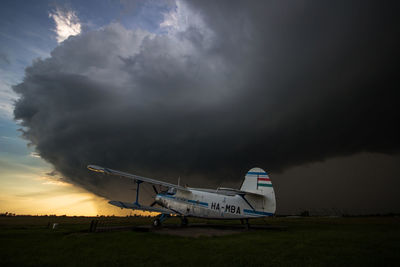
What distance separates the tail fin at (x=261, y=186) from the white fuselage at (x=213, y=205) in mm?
311

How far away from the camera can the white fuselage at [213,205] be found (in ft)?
59.3

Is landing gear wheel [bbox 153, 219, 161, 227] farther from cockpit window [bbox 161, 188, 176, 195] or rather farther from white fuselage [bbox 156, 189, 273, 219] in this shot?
cockpit window [bbox 161, 188, 176, 195]

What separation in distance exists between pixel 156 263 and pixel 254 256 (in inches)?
143

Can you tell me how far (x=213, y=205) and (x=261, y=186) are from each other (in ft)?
15.0

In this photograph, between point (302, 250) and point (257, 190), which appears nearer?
point (302, 250)

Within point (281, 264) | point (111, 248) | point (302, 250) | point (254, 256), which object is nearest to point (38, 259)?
point (111, 248)

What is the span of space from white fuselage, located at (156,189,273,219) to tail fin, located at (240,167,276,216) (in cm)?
31

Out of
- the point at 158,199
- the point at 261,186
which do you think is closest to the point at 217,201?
the point at 261,186

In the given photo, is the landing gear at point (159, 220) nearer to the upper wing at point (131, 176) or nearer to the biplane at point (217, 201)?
the biplane at point (217, 201)

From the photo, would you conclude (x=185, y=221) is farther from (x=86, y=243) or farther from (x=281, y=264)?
(x=281, y=264)

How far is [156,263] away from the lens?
7.34 m

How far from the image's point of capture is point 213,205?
63.9ft

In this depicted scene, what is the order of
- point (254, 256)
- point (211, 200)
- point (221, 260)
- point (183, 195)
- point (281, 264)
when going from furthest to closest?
point (183, 195) < point (211, 200) < point (254, 256) < point (221, 260) < point (281, 264)

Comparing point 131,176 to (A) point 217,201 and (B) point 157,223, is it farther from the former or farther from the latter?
(A) point 217,201
